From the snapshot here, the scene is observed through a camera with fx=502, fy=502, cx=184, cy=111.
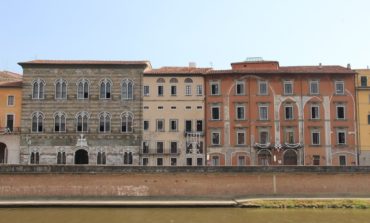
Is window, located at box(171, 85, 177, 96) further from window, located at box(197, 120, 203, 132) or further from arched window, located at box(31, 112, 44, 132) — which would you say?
arched window, located at box(31, 112, 44, 132)

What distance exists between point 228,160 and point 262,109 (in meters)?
5.62

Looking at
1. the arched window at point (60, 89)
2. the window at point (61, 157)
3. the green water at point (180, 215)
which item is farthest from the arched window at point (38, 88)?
the green water at point (180, 215)

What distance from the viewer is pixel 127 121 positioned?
45.9 meters

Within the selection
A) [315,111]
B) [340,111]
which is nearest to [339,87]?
[340,111]

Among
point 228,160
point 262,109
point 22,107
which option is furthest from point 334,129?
point 22,107

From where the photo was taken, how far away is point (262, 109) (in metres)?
45.9

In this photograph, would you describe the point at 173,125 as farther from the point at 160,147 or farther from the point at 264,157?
the point at 264,157

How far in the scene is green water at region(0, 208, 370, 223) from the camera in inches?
1114

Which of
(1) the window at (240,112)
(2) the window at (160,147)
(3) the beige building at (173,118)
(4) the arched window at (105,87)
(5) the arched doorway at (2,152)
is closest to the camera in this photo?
(3) the beige building at (173,118)

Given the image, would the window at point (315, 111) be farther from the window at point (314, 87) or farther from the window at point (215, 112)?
the window at point (215, 112)

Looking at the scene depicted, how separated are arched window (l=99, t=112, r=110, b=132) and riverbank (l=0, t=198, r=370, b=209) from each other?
11.7 m

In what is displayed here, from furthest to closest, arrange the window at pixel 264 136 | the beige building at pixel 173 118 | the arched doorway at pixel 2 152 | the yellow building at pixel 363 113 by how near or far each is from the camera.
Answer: the arched doorway at pixel 2 152 → the beige building at pixel 173 118 → the window at pixel 264 136 → the yellow building at pixel 363 113

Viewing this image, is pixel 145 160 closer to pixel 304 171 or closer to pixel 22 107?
pixel 22 107

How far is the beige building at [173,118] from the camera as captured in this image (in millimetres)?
45594
